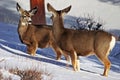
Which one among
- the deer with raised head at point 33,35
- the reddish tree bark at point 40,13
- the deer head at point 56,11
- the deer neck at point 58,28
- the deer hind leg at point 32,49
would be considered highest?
the deer head at point 56,11

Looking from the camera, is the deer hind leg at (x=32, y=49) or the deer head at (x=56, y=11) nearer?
the deer head at (x=56, y=11)

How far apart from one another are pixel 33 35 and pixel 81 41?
335 centimetres

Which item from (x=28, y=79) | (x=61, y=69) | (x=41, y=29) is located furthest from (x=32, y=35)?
(x=28, y=79)

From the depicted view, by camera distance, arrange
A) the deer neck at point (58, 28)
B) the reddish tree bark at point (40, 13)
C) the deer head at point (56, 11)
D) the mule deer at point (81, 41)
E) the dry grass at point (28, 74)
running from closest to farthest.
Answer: the dry grass at point (28, 74), the mule deer at point (81, 41), the deer head at point (56, 11), the deer neck at point (58, 28), the reddish tree bark at point (40, 13)

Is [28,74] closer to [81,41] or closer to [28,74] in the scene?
[28,74]

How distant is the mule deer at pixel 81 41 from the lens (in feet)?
51.6

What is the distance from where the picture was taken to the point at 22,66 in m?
13.8

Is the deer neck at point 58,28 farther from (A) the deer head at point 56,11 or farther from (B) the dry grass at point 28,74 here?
(B) the dry grass at point 28,74

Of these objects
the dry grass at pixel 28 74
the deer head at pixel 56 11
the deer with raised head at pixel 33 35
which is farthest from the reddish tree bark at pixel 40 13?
the dry grass at pixel 28 74

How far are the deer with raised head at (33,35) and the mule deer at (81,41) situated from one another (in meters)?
2.13

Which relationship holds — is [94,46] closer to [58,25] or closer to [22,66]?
[58,25]

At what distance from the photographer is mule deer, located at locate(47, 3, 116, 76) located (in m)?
15.7

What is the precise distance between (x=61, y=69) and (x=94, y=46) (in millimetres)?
1493

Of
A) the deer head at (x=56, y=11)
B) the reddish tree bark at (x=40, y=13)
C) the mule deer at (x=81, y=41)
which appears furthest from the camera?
the reddish tree bark at (x=40, y=13)
